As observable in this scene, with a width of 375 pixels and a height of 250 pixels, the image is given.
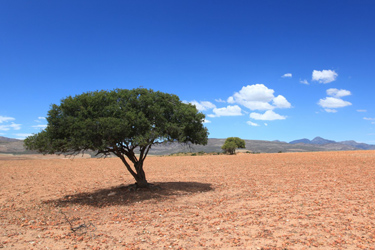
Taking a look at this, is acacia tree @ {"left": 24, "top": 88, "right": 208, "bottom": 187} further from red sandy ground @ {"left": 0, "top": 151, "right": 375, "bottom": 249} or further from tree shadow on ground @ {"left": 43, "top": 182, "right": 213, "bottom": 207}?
red sandy ground @ {"left": 0, "top": 151, "right": 375, "bottom": 249}

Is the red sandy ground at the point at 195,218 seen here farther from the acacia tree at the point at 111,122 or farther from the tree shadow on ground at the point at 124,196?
the acacia tree at the point at 111,122

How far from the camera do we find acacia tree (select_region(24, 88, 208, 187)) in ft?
37.1

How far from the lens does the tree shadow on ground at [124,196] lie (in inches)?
472

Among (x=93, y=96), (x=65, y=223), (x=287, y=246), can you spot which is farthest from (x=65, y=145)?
(x=287, y=246)

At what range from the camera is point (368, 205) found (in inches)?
395

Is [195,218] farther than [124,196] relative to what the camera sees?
No

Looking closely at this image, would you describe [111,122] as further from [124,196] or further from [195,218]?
[195,218]

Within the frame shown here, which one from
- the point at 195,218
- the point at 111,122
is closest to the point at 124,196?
the point at 111,122

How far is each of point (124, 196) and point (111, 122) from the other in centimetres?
423

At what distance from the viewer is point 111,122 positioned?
11250mm

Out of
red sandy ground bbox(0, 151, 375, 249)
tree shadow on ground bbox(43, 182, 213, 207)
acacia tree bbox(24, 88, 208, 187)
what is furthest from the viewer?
tree shadow on ground bbox(43, 182, 213, 207)

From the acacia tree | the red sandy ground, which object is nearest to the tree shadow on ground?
the red sandy ground

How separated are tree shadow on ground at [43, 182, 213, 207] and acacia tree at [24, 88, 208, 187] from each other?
2.20 metres

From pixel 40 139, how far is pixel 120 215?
565 centimetres
